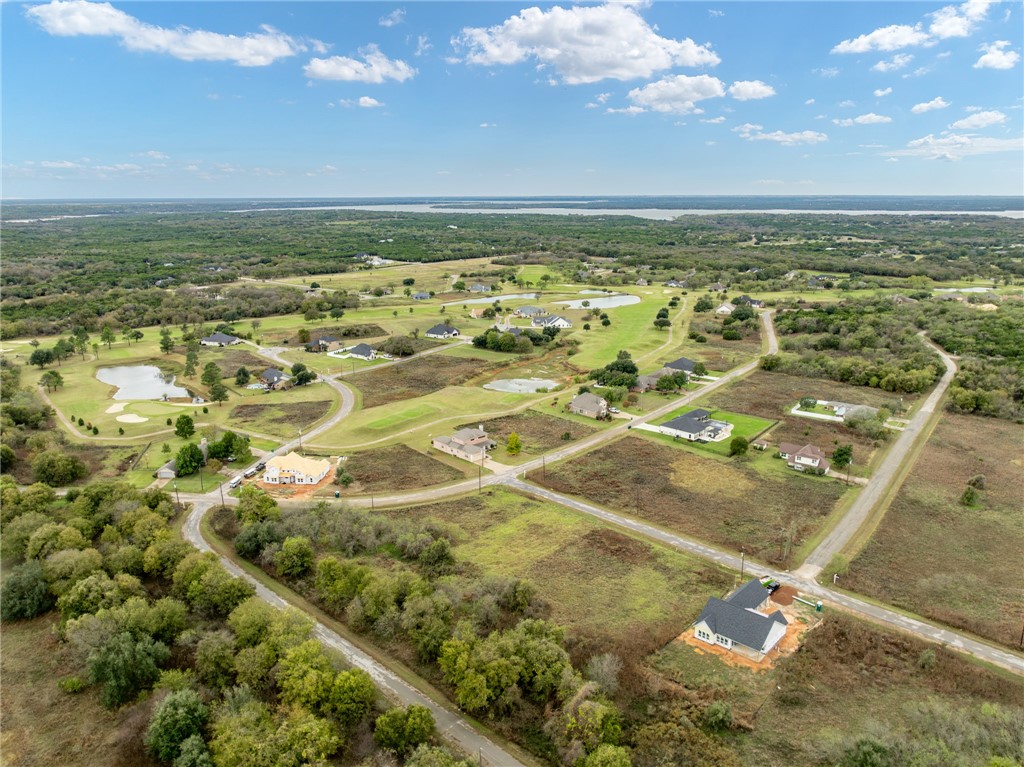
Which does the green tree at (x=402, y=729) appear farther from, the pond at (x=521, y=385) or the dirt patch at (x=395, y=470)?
the pond at (x=521, y=385)

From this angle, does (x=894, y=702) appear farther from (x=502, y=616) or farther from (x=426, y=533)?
(x=426, y=533)

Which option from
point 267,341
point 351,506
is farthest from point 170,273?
point 351,506

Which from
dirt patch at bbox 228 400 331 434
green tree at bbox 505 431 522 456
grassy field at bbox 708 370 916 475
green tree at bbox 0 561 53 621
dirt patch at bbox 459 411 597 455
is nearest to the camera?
green tree at bbox 0 561 53 621

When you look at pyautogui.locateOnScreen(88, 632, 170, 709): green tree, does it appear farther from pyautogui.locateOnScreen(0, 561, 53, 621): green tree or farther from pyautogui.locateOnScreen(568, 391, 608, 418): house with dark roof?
pyautogui.locateOnScreen(568, 391, 608, 418): house with dark roof

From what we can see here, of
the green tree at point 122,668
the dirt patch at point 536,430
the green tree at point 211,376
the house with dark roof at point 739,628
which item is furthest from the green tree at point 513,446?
the green tree at point 211,376

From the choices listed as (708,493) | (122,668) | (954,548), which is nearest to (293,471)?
(122,668)

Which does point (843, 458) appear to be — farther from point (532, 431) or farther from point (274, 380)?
point (274, 380)

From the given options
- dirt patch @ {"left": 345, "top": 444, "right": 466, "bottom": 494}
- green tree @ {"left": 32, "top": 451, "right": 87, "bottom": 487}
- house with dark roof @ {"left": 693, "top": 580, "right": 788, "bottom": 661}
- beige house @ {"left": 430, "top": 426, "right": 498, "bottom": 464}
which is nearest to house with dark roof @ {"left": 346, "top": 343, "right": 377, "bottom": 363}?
beige house @ {"left": 430, "top": 426, "right": 498, "bottom": 464}
